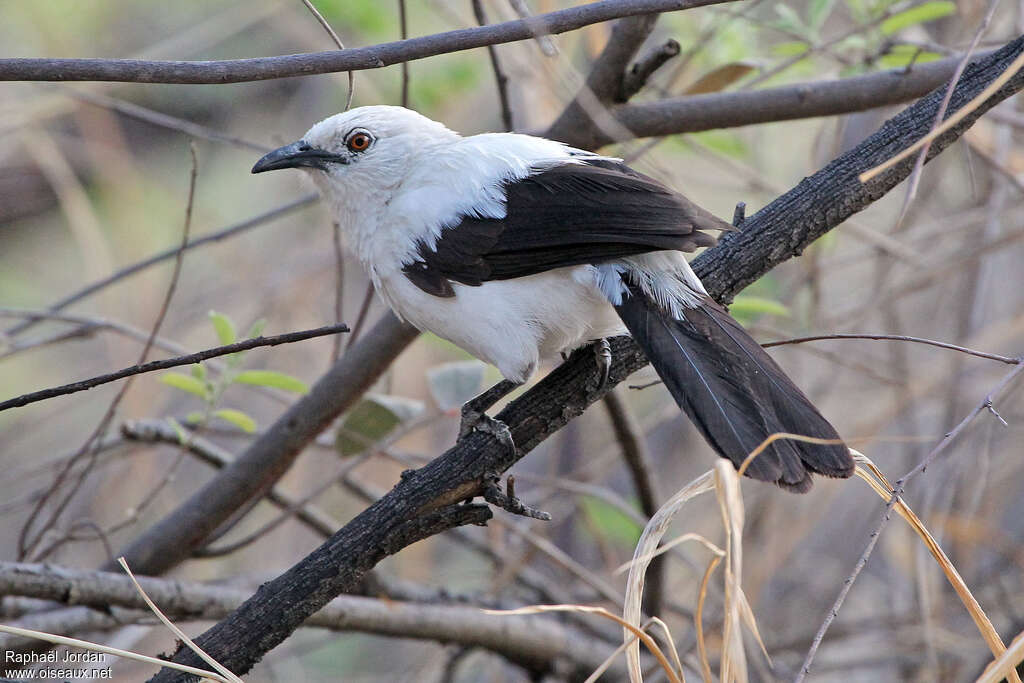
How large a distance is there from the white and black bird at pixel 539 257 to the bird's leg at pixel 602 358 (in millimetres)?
51

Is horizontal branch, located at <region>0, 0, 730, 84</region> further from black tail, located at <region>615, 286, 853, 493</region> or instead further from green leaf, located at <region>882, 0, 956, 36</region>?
green leaf, located at <region>882, 0, 956, 36</region>

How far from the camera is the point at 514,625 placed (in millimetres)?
3631

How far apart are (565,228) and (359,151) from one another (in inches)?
34.7

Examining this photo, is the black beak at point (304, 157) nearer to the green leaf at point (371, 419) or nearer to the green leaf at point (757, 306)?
the green leaf at point (371, 419)

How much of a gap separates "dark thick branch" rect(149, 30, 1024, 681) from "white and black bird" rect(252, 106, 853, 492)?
127 millimetres

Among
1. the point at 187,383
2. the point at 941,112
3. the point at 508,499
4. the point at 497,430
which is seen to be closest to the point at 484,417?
the point at 497,430

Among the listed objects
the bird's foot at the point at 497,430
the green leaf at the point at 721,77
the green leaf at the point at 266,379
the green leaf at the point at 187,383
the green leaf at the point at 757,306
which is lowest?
the bird's foot at the point at 497,430

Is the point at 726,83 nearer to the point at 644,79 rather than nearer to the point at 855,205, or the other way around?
the point at 644,79

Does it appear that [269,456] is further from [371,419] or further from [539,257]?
[539,257]

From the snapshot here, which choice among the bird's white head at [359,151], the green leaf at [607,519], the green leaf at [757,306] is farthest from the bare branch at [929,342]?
the green leaf at [607,519]

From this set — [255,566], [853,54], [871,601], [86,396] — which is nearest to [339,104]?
[86,396]

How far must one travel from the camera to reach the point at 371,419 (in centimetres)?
316

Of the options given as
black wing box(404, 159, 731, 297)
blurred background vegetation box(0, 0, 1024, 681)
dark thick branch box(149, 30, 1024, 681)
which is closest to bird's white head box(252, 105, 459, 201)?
black wing box(404, 159, 731, 297)

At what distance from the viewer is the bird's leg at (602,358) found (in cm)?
264
